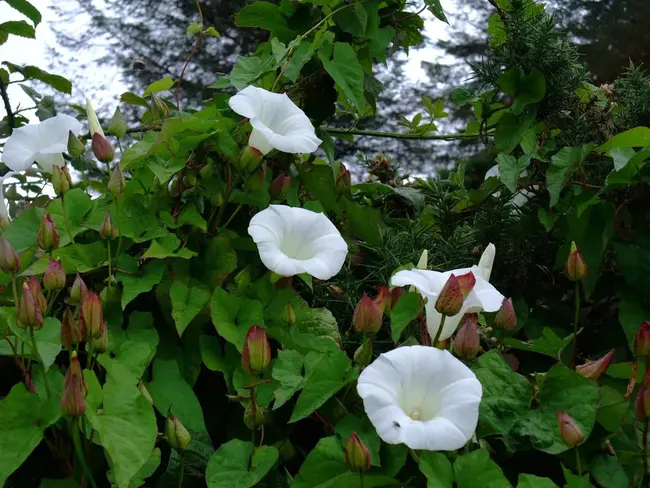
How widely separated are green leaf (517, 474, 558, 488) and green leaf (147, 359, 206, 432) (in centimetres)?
39

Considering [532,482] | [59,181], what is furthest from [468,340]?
[59,181]

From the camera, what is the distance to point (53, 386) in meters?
0.82

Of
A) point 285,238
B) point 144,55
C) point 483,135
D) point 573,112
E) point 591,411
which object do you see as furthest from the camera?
point 144,55

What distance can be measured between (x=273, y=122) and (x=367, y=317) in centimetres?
45

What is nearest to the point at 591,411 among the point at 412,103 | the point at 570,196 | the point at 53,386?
the point at 570,196

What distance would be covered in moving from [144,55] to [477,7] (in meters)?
2.49

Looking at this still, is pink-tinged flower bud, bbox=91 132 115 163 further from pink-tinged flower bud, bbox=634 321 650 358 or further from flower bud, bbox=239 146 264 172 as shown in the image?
pink-tinged flower bud, bbox=634 321 650 358

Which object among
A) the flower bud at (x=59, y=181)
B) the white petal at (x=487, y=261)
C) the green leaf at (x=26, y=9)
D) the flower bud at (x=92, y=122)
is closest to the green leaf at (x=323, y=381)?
the white petal at (x=487, y=261)

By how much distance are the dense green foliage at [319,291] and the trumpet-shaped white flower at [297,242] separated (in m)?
0.07

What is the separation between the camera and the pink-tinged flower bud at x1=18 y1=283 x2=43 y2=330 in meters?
0.72

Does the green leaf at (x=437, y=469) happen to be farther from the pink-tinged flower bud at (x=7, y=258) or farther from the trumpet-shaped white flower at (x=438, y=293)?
the pink-tinged flower bud at (x=7, y=258)

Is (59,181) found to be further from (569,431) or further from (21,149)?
(569,431)

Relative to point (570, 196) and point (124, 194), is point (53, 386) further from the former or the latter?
point (570, 196)

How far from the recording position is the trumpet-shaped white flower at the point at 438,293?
0.77 metres
